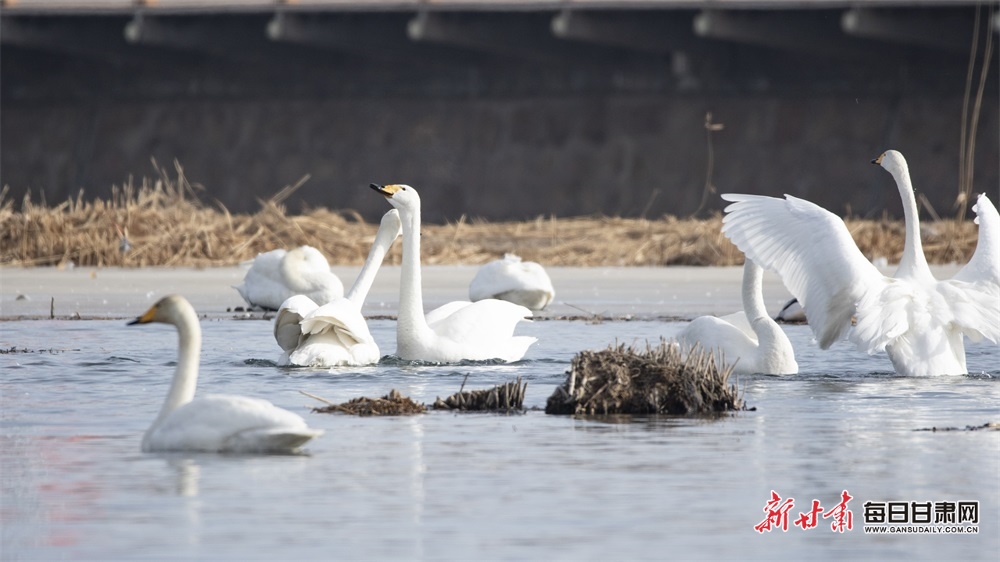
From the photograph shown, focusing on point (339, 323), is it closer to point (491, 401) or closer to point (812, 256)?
point (491, 401)

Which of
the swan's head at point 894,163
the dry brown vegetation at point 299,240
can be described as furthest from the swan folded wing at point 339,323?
the dry brown vegetation at point 299,240

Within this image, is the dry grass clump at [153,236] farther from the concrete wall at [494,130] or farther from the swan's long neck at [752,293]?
the swan's long neck at [752,293]

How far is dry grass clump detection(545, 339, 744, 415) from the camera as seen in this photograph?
26.9 feet

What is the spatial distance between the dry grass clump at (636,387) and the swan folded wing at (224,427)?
1.78 meters

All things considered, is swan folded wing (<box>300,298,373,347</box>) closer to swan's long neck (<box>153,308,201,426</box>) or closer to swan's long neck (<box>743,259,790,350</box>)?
swan's long neck (<box>743,259,790,350</box>)

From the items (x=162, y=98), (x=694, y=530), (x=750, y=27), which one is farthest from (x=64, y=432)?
(x=162, y=98)

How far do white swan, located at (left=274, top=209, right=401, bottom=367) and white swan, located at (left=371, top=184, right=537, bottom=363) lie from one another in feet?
0.86

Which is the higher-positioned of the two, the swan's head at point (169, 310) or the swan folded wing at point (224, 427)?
the swan's head at point (169, 310)

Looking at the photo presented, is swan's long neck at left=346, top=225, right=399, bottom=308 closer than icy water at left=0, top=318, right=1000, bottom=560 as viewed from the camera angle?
No

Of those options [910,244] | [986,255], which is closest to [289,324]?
[910,244]

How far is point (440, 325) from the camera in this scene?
1091 centimetres

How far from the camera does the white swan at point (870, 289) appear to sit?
31.8 feet

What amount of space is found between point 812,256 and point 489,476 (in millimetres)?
4227

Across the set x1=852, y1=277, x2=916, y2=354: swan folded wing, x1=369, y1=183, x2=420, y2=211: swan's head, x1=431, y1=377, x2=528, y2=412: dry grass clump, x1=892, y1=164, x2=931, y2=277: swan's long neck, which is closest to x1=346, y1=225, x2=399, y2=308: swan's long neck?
x1=369, y1=183, x2=420, y2=211: swan's head
